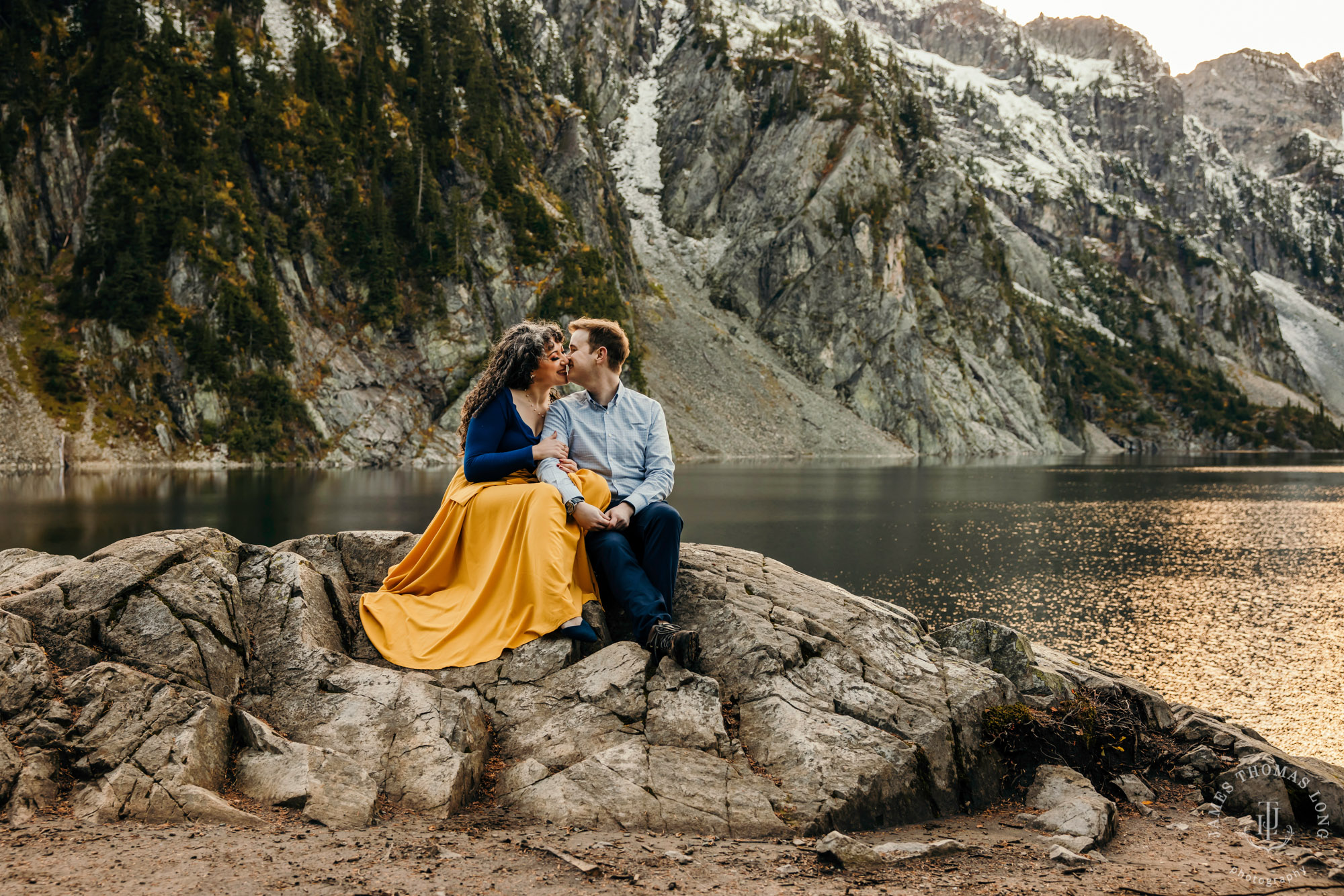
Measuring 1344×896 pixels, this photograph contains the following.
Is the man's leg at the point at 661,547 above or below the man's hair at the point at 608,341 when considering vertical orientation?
below

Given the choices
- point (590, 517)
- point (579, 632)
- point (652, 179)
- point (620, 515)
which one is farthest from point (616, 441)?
point (652, 179)

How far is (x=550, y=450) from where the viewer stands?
8.43 m

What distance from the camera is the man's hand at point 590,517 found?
315 inches

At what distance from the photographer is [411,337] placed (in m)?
94.1

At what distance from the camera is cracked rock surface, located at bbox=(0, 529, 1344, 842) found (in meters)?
6.05

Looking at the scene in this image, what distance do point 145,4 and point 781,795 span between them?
361ft

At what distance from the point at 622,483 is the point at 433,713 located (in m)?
3.09

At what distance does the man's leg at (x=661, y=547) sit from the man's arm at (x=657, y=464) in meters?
0.27

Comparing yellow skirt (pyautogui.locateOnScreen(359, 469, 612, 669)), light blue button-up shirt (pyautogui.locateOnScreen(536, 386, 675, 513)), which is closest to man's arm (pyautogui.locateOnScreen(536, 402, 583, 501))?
light blue button-up shirt (pyautogui.locateOnScreen(536, 386, 675, 513))

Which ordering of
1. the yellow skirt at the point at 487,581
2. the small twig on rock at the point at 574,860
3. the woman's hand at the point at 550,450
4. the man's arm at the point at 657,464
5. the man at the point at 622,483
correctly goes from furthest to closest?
the man's arm at the point at 657,464, the woman's hand at the point at 550,450, the man at the point at 622,483, the yellow skirt at the point at 487,581, the small twig on rock at the point at 574,860

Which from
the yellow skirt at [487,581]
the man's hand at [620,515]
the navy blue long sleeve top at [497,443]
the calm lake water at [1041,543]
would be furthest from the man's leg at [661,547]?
the calm lake water at [1041,543]

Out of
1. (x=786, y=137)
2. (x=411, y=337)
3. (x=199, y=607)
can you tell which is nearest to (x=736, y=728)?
(x=199, y=607)

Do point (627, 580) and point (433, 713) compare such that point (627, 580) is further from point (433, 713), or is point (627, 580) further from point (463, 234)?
point (463, 234)

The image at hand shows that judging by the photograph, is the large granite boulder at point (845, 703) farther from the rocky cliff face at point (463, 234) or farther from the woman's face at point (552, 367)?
the rocky cliff face at point (463, 234)
